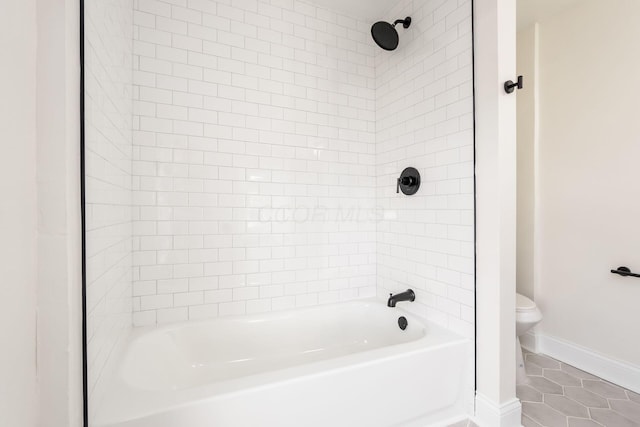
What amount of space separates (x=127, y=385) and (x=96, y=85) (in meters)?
1.23

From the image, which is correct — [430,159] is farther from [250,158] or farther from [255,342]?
[255,342]

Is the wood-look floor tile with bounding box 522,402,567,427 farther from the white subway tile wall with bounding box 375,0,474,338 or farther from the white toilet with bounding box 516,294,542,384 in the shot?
the white subway tile wall with bounding box 375,0,474,338

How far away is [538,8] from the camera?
90.9 inches

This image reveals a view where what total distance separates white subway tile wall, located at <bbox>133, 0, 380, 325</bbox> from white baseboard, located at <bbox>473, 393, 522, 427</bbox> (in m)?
1.11

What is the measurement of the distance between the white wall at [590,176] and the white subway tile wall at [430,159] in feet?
4.22

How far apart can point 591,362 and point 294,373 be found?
2370 mm

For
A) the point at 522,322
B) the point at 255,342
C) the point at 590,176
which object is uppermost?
the point at 590,176

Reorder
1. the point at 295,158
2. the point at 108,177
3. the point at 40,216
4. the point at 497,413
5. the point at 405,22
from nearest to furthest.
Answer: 1. the point at 40,216
2. the point at 108,177
3. the point at 497,413
4. the point at 405,22
5. the point at 295,158

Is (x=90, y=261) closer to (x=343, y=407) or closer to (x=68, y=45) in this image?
(x=68, y=45)

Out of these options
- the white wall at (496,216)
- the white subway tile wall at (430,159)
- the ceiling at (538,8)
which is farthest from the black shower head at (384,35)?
the ceiling at (538,8)

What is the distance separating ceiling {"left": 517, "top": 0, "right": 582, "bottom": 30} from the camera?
2230mm

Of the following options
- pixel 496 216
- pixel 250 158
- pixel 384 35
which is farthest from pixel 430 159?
pixel 250 158

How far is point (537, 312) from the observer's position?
2.09 metres

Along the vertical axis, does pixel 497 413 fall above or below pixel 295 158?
below
